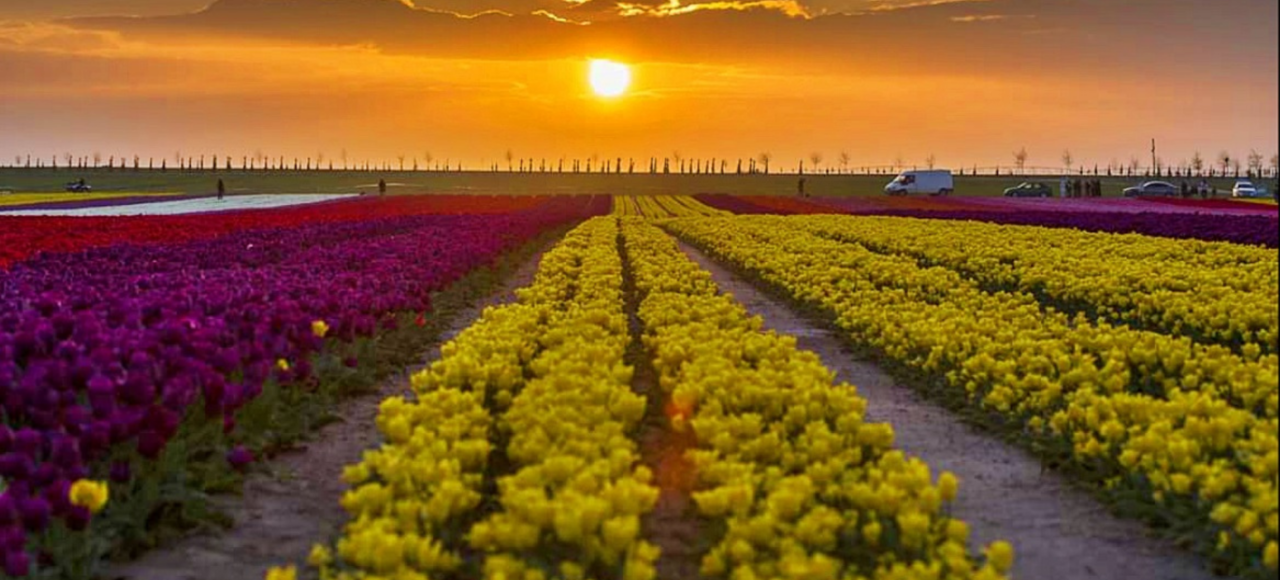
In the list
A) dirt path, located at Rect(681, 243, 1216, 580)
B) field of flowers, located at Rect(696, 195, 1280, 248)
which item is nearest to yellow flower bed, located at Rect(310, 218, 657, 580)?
dirt path, located at Rect(681, 243, 1216, 580)

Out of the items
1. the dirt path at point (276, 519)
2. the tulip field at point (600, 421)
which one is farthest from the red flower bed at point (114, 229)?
the dirt path at point (276, 519)

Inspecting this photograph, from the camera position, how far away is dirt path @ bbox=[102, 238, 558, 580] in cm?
708

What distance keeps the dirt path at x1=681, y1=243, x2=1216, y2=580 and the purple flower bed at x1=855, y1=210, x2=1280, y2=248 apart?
55.7ft

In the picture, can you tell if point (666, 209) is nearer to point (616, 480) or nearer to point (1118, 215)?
point (1118, 215)

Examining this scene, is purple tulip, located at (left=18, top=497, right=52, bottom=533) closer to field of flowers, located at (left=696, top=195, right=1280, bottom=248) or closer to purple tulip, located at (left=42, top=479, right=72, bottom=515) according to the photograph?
purple tulip, located at (left=42, top=479, right=72, bottom=515)

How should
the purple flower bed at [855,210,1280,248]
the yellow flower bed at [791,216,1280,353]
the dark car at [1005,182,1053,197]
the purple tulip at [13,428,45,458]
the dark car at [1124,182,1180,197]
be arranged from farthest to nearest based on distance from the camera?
1. the dark car at [1124,182,1180,197]
2. the dark car at [1005,182,1053,197]
3. the purple flower bed at [855,210,1280,248]
4. the yellow flower bed at [791,216,1280,353]
5. the purple tulip at [13,428,45,458]

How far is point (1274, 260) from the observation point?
2108 centimetres

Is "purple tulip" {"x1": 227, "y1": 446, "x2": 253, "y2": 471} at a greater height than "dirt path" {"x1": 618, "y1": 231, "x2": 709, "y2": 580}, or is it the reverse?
"purple tulip" {"x1": 227, "y1": 446, "x2": 253, "y2": 471}

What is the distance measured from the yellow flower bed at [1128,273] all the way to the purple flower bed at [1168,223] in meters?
1.84

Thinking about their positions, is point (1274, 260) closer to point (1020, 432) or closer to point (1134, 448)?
point (1020, 432)

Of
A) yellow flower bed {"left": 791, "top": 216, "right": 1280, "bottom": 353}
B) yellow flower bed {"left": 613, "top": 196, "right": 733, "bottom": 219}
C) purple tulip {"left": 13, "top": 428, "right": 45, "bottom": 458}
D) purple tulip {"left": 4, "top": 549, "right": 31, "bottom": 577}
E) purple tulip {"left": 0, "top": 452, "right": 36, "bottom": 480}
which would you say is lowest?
purple tulip {"left": 4, "top": 549, "right": 31, "bottom": 577}

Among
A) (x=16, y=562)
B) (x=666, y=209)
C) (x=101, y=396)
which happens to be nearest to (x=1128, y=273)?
(x=101, y=396)

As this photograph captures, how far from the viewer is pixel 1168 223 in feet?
108

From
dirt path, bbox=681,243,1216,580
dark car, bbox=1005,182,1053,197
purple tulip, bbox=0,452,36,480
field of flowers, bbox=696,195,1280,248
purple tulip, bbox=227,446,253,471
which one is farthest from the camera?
dark car, bbox=1005,182,1053,197
